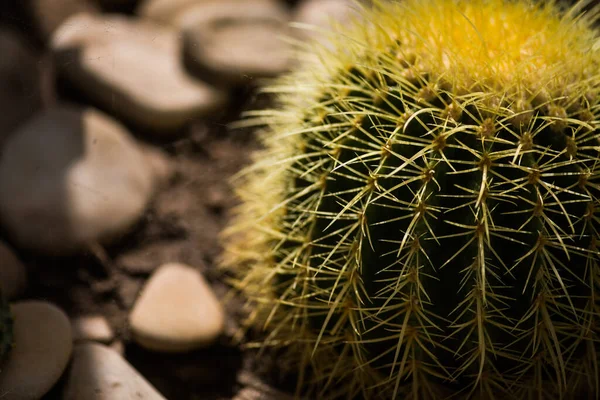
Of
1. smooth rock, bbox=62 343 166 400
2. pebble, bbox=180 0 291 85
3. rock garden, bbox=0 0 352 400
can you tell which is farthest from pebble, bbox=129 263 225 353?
pebble, bbox=180 0 291 85

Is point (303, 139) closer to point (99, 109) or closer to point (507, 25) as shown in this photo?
point (507, 25)

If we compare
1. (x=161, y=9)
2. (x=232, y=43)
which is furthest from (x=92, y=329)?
(x=161, y=9)

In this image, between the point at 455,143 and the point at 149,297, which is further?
the point at 149,297

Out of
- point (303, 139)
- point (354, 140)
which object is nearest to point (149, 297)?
point (303, 139)

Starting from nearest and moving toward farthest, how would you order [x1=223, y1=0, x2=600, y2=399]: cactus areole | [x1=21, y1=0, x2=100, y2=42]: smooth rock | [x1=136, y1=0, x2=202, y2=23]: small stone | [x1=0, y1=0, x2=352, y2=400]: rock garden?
[x1=223, y1=0, x2=600, y2=399]: cactus areole
[x1=0, y1=0, x2=352, y2=400]: rock garden
[x1=21, y1=0, x2=100, y2=42]: smooth rock
[x1=136, y1=0, x2=202, y2=23]: small stone

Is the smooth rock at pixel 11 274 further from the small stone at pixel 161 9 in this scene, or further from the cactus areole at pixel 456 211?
the small stone at pixel 161 9

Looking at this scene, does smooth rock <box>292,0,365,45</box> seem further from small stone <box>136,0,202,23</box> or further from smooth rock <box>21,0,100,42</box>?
smooth rock <box>21,0,100,42</box>

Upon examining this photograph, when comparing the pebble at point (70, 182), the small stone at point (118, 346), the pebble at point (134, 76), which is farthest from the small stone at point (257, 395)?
the pebble at point (134, 76)
